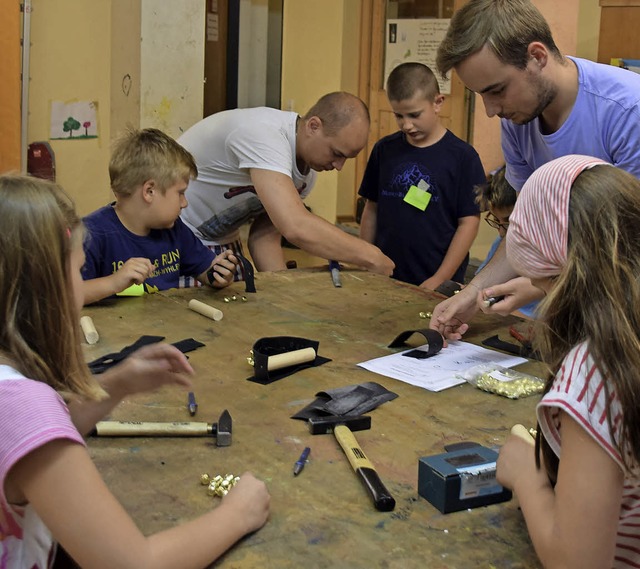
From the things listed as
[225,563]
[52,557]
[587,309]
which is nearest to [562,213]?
[587,309]

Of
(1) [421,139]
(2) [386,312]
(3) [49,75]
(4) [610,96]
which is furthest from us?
(3) [49,75]

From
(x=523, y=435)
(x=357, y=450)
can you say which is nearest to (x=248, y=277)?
(x=357, y=450)

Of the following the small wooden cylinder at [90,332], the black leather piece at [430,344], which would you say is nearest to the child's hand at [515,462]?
the black leather piece at [430,344]

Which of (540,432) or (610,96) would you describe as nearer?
(540,432)

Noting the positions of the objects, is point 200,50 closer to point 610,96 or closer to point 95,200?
point 95,200

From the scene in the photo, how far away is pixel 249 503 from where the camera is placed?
1504mm

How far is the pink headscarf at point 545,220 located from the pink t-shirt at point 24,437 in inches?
33.4

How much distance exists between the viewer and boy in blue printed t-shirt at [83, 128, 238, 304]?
312 centimetres

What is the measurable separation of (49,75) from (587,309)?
510 centimetres

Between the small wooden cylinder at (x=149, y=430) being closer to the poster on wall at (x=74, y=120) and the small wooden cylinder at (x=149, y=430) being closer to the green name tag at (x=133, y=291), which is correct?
the green name tag at (x=133, y=291)

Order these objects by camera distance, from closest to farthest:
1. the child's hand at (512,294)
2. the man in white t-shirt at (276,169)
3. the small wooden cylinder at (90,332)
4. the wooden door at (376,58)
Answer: the child's hand at (512,294)
the small wooden cylinder at (90,332)
the man in white t-shirt at (276,169)
the wooden door at (376,58)

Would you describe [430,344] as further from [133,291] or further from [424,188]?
[424,188]

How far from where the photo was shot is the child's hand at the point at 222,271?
10.4 feet

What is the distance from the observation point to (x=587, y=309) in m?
1.38
